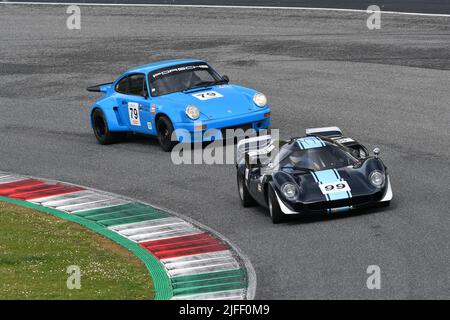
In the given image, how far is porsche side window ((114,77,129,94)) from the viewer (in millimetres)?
19705

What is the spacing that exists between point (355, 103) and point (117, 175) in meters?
6.36

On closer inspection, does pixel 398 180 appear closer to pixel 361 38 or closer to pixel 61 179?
pixel 61 179

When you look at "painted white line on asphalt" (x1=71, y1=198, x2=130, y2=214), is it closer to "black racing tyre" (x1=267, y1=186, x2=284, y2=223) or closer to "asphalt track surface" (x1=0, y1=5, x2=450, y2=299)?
"asphalt track surface" (x1=0, y1=5, x2=450, y2=299)

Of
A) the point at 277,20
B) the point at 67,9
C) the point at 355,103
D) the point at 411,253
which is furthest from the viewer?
the point at 67,9

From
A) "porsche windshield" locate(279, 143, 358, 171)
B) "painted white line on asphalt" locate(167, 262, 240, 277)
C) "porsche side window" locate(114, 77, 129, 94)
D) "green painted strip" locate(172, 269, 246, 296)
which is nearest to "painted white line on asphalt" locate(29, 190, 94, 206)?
"porsche windshield" locate(279, 143, 358, 171)

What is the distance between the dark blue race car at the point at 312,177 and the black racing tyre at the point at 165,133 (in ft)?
10.6

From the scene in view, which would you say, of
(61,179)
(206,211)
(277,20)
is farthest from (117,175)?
(277,20)

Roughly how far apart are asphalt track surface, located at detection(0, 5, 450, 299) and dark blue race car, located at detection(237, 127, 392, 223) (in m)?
0.26

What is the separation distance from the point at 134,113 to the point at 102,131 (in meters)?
1.11

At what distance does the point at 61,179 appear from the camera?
17469 mm

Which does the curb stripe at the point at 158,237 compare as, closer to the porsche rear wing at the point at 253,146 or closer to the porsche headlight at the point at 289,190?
the porsche headlight at the point at 289,190

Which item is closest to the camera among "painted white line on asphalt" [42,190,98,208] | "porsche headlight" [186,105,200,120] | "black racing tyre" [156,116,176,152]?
"painted white line on asphalt" [42,190,98,208]

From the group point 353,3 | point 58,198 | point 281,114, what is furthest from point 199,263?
point 353,3
